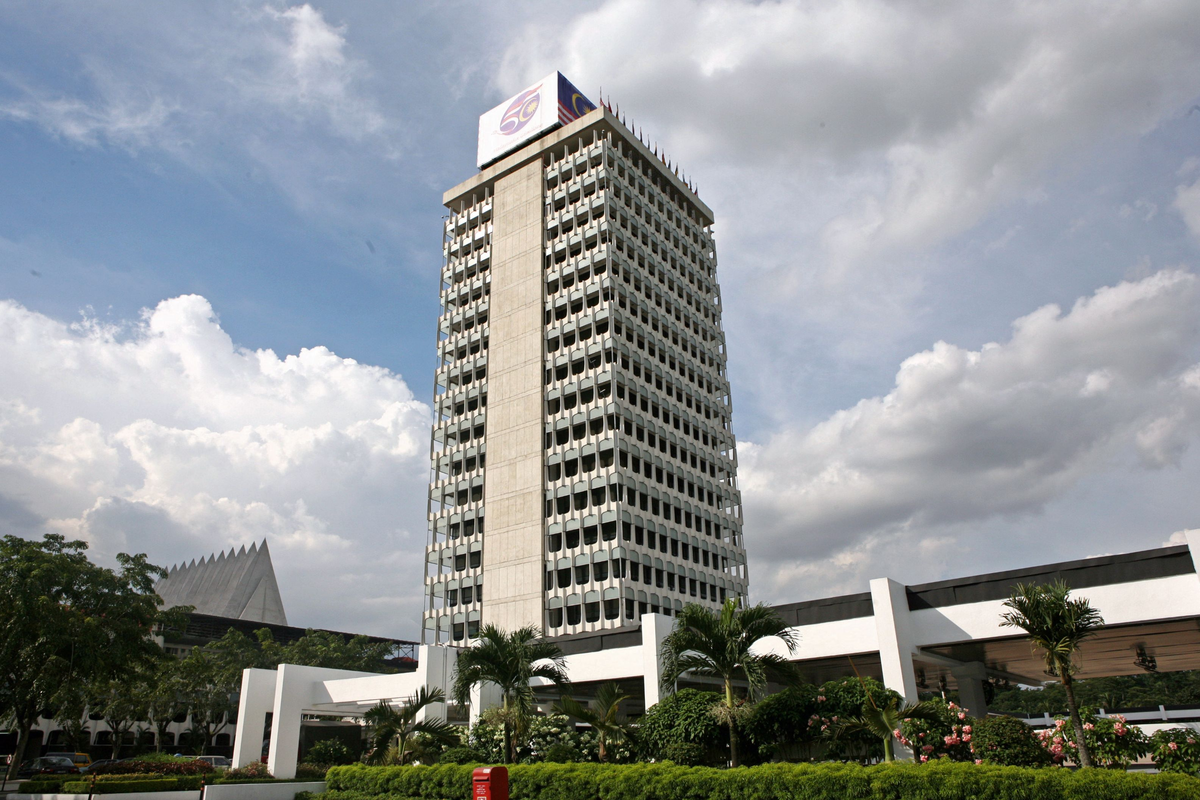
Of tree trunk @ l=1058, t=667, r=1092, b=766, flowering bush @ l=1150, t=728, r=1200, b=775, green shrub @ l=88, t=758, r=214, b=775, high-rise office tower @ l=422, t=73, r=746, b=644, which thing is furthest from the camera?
high-rise office tower @ l=422, t=73, r=746, b=644

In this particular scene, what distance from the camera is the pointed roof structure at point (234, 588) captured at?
11888 cm

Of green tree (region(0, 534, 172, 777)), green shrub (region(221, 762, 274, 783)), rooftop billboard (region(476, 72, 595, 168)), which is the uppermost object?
rooftop billboard (region(476, 72, 595, 168))

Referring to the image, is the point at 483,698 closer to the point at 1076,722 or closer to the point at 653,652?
the point at 653,652

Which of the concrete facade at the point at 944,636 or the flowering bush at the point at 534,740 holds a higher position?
the concrete facade at the point at 944,636

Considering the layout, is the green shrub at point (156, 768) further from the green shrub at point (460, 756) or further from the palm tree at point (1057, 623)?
the palm tree at point (1057, 623)

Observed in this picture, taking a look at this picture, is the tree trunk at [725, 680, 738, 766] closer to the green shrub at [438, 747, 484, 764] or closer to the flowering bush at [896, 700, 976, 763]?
the flowering bush at [896, 700, 976, 763]

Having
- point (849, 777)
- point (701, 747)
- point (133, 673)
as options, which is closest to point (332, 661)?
point (133, 673)

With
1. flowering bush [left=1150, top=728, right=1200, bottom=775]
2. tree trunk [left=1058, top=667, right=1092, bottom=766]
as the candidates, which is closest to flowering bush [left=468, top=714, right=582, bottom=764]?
tree trunk [left=1058, top=667, right=1092, bottom=766]

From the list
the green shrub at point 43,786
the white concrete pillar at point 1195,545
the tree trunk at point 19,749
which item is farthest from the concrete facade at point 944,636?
the tree trunk at point 19,749

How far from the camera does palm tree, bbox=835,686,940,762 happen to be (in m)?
21.7

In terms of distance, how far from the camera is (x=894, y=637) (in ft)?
87.6

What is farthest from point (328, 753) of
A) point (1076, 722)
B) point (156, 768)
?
point (1076, 722)

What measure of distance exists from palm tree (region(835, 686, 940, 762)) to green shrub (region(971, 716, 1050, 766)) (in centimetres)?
138

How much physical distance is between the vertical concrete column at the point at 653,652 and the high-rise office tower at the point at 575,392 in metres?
26.3
